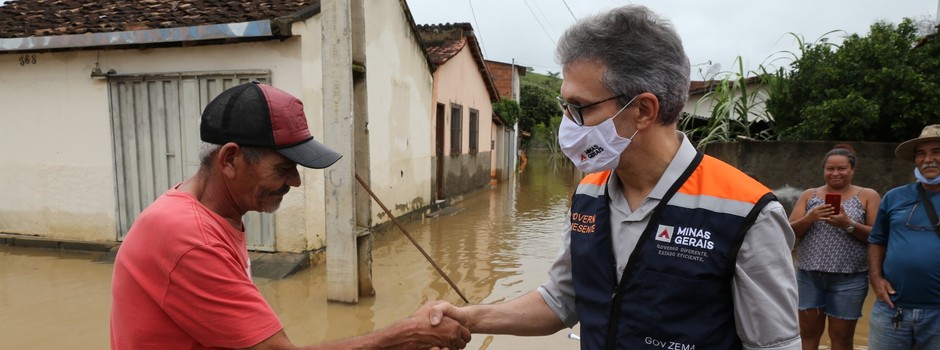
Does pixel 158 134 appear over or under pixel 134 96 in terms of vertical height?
under

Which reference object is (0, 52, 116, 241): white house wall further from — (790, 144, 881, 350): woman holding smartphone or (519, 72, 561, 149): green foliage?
(519, 72, 561, 149): green foliage

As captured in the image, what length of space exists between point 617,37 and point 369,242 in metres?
4.37

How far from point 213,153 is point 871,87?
676cm

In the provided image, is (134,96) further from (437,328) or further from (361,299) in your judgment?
(437,328)

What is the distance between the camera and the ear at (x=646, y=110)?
1.55 meters

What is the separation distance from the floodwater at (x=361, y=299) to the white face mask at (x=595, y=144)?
3.10 m

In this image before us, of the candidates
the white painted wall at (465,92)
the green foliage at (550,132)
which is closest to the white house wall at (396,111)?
the white painted wall at (465,92)

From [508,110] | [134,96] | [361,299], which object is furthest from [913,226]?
[508,110]

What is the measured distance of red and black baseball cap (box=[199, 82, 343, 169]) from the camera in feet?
5.43

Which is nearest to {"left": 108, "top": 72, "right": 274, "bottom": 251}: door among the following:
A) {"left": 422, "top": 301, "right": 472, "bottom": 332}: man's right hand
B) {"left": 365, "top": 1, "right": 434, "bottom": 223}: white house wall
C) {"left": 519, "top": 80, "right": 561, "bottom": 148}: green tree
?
{"left": 365, "top": 1, "right": 434, "bottom": 223}: white house wall

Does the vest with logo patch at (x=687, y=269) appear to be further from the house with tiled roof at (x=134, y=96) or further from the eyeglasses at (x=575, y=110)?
the house with tiled roof at (x=134, y=96)

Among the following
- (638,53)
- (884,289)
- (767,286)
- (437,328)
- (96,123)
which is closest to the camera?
(767,286)

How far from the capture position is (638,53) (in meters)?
1.51

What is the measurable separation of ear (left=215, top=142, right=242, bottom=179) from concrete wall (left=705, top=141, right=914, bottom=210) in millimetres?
5892
